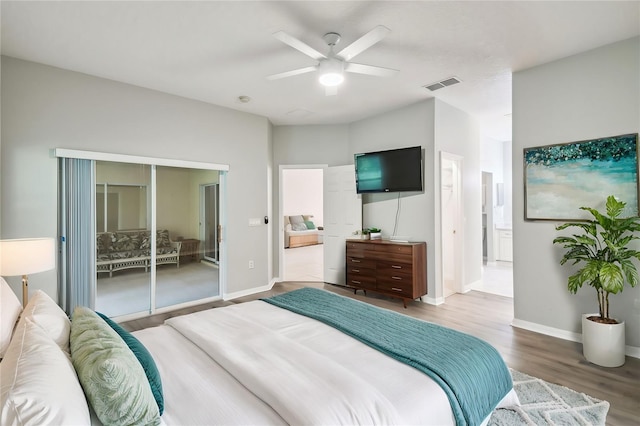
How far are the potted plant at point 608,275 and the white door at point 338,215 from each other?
2954 millimetres

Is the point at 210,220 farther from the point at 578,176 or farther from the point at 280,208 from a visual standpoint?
the point at 578,176

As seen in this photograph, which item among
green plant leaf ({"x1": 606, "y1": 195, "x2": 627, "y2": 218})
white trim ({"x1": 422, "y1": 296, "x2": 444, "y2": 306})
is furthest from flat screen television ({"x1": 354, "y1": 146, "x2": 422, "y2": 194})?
green plant leaf ({"x1": 606, "y1": 195, "x2": 627, "y2": 218})

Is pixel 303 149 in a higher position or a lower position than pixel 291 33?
lower

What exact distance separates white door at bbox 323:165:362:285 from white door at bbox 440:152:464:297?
52.3 inches

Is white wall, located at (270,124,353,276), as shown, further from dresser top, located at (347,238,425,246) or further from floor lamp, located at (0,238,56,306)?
floor lamp, located at (0,238,56,306)

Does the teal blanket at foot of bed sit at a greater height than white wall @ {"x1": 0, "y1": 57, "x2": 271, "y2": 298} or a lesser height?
lesser

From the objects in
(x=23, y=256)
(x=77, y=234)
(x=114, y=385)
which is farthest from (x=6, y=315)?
(x=77, y=234)

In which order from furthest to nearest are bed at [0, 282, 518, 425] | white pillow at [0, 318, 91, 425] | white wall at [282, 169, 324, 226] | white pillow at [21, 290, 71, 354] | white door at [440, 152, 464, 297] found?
white wall at [282, 169, 324, 226] < white door at [440, 152, 464, 297] < white pillow at [21, 290, 71, 354] < bed at [0, 282, 518, 425] < white pillow at [0, 318, 91, 425]

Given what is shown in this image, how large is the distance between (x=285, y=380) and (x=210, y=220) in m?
3.64

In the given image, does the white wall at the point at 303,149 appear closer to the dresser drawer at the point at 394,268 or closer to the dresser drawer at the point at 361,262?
the dresser drawer at the point at 361,262

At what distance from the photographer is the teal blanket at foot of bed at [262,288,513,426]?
4.64 ft

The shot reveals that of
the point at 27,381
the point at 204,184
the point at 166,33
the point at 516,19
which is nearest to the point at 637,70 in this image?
the point at 516,19

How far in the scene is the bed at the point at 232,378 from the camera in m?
1.00

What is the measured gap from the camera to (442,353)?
1592 millimetres
